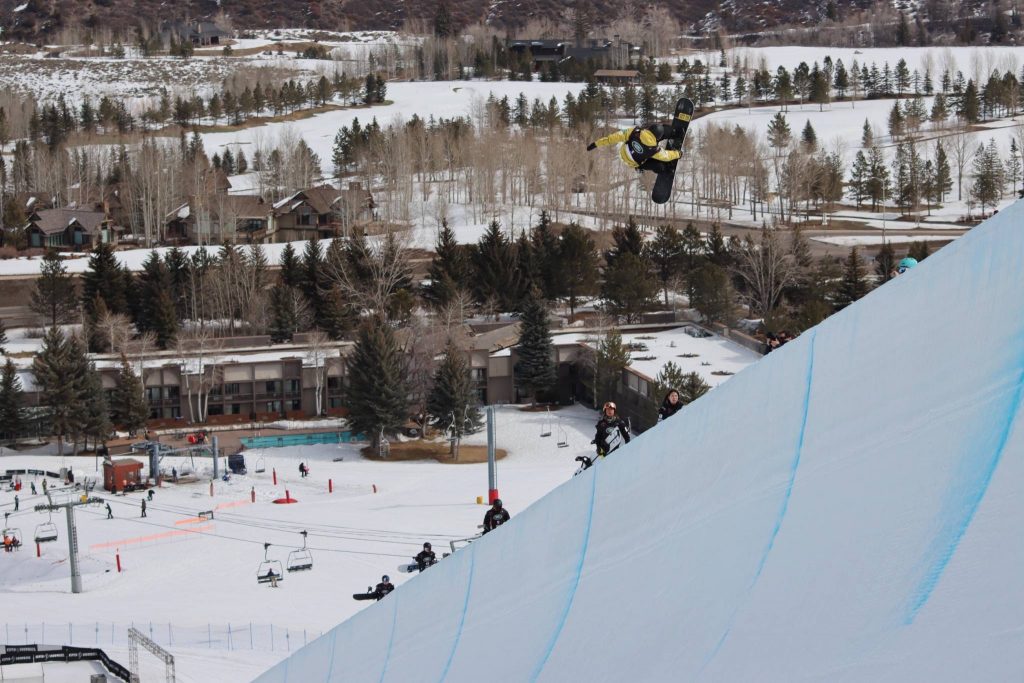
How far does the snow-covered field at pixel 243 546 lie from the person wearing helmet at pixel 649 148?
9911 mm

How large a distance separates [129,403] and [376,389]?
21.7ft

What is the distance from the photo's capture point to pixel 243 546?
22375 mm

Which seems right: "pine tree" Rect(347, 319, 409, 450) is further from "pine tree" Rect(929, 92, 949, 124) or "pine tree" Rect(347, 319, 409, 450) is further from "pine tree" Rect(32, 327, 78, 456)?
"pine tree" Rect(929, 92, 949, 124)

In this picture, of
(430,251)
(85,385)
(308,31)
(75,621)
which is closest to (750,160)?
(430,251)

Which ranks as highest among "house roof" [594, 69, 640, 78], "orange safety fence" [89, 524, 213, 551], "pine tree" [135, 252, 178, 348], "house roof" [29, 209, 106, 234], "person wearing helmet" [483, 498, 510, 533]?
"house roof" [594, 69, 640, 78]

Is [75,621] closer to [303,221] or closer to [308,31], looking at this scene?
[303,221]

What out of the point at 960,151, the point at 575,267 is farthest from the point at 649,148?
the point at 960,151

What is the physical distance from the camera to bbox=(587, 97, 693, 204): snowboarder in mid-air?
7.17 meters

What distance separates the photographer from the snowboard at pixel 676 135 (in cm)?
712

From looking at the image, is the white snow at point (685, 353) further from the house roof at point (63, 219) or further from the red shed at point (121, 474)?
the house roof at point (63, 219)

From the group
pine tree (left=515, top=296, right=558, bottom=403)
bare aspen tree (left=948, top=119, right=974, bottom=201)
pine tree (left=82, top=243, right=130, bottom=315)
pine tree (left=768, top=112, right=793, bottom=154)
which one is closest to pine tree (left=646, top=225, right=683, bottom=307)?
pine tree (left=515, top=296, right=558, bottom=403)

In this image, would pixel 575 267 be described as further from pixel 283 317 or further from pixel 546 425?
pixel 546 425

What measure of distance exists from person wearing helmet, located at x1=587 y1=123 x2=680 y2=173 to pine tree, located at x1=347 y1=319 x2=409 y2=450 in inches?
983

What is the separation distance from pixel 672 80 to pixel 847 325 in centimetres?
8682
